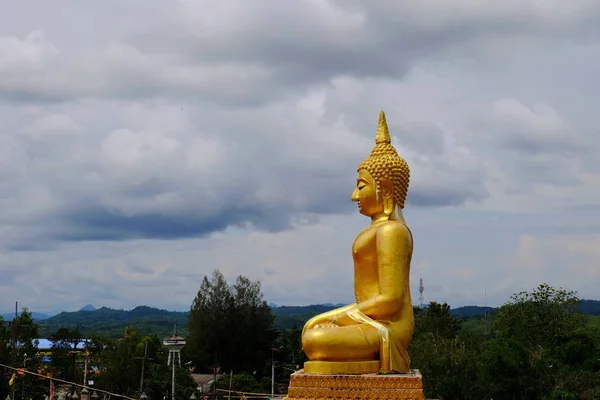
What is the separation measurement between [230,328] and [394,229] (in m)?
37.9

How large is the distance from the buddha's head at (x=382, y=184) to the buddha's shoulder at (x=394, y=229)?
1.28 feet

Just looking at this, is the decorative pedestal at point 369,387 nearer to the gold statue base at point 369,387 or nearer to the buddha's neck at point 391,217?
the gold statue base at point 369,387

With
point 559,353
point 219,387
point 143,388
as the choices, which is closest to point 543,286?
point 559,353

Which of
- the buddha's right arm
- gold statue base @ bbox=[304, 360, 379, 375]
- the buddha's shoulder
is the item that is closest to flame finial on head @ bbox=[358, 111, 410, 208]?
the buddha's shoulder

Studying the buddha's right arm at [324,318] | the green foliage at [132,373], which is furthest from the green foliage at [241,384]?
the buddha's right arm at [324,318]

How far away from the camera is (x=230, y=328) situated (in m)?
49.7

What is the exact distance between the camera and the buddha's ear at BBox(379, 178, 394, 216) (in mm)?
13500

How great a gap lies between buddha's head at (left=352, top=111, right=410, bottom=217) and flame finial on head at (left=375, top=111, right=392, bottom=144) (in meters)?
0.21

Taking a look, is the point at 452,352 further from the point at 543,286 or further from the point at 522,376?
the point at 543,286

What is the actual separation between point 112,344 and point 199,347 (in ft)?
18.3

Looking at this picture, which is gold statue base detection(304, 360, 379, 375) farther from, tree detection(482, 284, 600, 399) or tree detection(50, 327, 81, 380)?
tree detection(50, 327, 81, 380)

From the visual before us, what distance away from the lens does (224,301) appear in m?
50.4

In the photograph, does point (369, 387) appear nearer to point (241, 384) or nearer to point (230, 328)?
point (241, 384)

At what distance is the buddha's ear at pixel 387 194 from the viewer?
44.3ft
